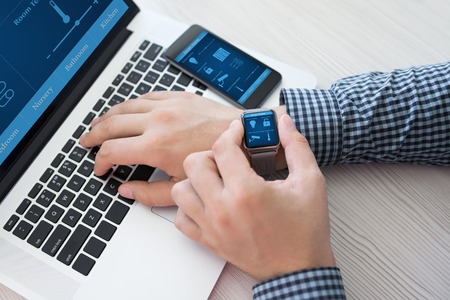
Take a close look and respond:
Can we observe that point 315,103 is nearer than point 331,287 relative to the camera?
No

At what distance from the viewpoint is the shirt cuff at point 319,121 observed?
646 millimetres

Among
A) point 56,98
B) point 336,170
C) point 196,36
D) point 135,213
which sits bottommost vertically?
point 135,213

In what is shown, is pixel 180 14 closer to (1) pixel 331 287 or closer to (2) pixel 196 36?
→ (2) pixel 196 36

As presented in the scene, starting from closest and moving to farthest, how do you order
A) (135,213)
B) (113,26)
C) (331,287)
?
(331,287)
(135,213)
(113,26)

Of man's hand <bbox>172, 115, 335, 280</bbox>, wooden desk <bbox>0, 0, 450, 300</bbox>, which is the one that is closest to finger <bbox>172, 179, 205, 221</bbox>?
man's hand <bbox>172, 115, 335, 280</bbox>

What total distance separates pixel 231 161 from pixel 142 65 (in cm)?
35

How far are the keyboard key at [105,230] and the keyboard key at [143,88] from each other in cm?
26

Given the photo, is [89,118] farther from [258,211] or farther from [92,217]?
[258,211]

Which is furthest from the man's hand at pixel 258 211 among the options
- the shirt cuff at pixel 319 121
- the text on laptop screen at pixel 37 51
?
the text on laptop screen at pixel 37 51

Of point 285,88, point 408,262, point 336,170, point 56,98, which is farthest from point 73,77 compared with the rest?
point 408,262

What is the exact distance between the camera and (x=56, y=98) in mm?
705

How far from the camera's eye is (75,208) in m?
0.63

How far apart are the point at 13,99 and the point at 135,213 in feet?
0.89

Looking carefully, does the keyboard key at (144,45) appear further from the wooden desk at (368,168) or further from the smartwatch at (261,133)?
the smartwatch at (261,133)
